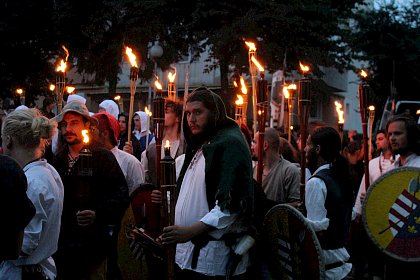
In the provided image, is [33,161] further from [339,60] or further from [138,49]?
[339,60]

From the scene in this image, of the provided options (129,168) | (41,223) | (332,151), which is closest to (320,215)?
(332,151)

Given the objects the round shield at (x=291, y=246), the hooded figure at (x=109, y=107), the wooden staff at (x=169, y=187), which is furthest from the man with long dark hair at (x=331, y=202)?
the hooded figure at (x=109, y=107)

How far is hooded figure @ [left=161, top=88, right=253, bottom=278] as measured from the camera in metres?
3.90

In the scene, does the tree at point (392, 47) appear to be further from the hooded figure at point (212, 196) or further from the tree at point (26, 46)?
the hooded figure at point (212, 196)

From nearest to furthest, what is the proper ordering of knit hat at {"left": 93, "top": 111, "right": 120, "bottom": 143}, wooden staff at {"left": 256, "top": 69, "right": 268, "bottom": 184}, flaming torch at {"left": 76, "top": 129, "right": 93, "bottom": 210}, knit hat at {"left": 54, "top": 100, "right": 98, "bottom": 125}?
flaming torch at {"left": 76, "top": 129, "right": 93, "bottom": 210}, wooden staff at {"left": 256, "top": 69, "right": 268, "bottom": 184}, knit hat at {"left": 54, "top": 100, "right": 98, "bottom": 125}, knit hat at {"left": 93, "top": 111, "right": 120, "bottom": 143}

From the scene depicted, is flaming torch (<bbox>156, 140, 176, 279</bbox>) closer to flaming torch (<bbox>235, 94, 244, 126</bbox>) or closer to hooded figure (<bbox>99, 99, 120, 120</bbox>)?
flaming torch (<bbox>235, 94, 244, 126</bbox>)

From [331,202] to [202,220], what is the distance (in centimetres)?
109

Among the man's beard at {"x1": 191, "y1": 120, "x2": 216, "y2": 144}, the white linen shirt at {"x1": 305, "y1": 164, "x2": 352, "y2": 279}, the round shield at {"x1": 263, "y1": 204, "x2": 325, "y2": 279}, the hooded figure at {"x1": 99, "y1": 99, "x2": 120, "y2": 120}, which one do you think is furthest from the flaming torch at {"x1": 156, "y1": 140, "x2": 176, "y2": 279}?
the hooded figure at {"x1": 99, "y1": 99, "x2": 120, "y2": 120}

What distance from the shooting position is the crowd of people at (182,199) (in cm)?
384

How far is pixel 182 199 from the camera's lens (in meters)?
4.19

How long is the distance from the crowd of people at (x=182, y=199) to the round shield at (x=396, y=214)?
0.68 ft

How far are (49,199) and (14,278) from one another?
51cm

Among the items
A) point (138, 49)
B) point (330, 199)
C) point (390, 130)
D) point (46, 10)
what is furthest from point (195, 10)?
point (330, 199)

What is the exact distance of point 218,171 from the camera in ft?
13.0
